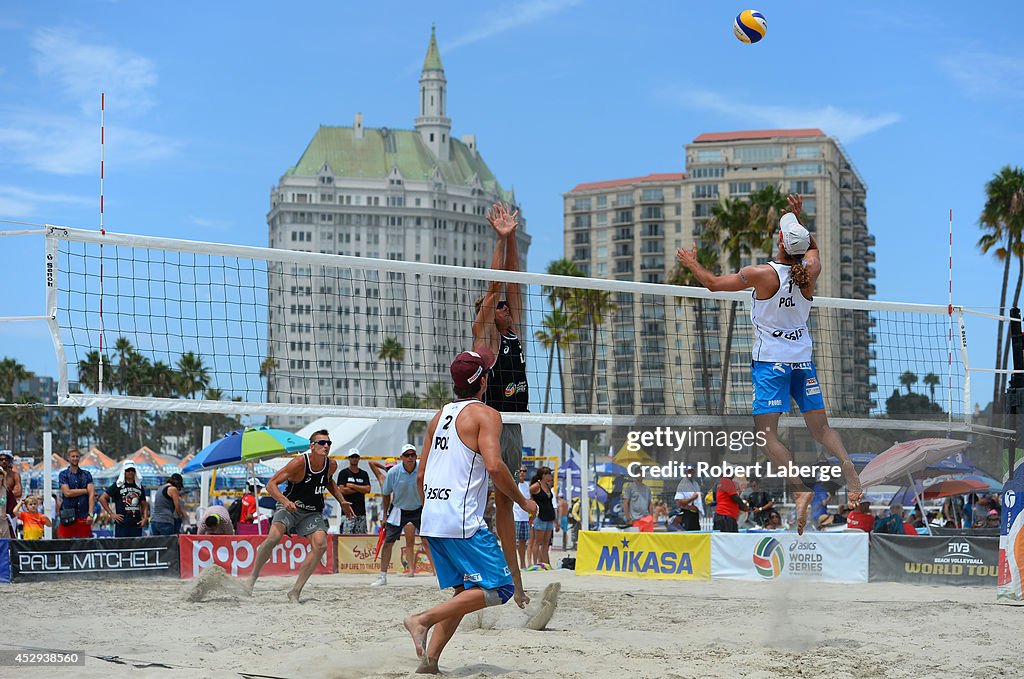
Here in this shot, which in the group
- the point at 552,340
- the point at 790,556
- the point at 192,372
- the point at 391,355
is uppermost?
the point at 552,340

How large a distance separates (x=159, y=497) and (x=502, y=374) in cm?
721

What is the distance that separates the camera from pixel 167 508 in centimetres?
1371

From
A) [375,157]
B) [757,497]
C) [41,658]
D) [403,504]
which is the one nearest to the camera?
[41,658]

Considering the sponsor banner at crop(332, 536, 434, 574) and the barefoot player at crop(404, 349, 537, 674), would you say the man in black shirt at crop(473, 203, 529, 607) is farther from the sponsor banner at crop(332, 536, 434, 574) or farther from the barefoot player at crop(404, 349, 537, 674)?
the sponsor banner at crop(332, 536, 434, 574)

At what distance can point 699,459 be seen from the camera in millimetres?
9586

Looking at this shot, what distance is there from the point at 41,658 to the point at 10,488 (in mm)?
7016

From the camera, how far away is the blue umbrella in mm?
16578

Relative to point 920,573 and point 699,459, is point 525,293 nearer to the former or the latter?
point 699,459

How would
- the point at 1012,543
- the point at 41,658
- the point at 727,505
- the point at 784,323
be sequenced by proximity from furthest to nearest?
1. the point at 727,505
2. the point at 1012,543
3. the point at 784,323
4. the point at 41,658

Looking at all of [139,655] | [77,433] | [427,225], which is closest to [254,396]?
[139,655]

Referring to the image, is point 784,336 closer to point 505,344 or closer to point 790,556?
point 505,344

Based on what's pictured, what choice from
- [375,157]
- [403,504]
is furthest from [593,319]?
[375,157]

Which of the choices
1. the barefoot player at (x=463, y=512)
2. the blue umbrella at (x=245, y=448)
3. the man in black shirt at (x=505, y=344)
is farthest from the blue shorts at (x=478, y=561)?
the blue umbrella at (x=245, y=448)

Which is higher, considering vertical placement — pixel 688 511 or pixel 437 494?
pixel 437 494
